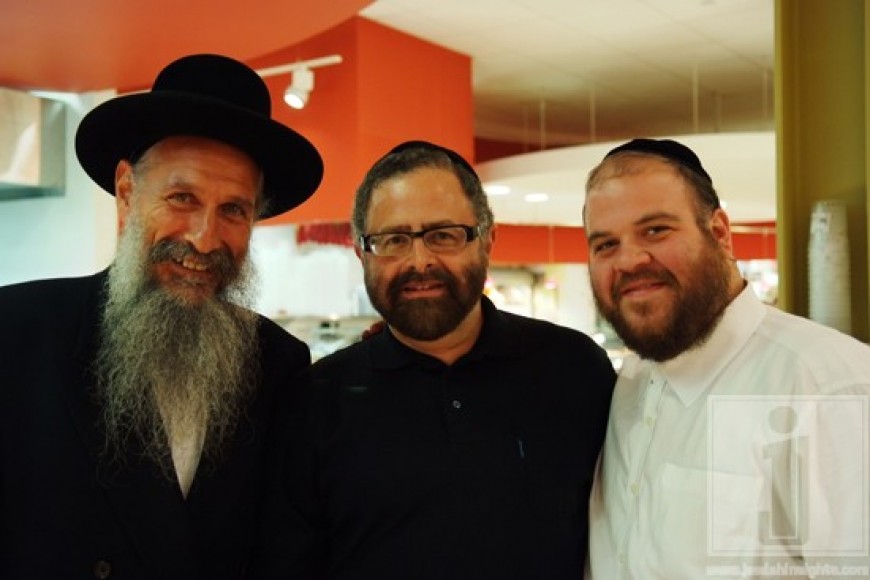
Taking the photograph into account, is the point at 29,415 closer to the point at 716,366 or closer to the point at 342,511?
the point at 342,511

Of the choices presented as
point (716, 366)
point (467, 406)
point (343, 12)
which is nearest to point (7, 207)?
point (343, 12)

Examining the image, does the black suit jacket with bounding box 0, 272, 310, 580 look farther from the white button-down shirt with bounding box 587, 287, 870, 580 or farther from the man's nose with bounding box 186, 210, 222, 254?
the white button-down shirt with bounding box 587, 287, 870, 580

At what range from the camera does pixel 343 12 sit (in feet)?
11.2

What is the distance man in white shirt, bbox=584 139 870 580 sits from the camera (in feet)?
3.83

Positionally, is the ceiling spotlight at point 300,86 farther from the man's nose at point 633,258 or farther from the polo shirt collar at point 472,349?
the man's nose at point 633,258

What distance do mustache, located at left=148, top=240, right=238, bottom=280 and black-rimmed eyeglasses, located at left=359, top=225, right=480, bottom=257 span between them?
0.32 m

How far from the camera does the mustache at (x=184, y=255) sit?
151 cm

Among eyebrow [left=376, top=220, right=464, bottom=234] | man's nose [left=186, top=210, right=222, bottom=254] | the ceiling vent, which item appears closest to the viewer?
man's nose [left=186, top=210, right=222, bottom=254]

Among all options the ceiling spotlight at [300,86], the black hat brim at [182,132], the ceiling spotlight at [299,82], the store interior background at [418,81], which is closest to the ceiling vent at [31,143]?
the store interior background at [418,81]

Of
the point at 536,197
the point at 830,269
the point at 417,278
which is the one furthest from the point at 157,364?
the point at 536,197

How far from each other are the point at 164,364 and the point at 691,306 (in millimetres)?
1043

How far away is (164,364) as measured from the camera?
5.11ft

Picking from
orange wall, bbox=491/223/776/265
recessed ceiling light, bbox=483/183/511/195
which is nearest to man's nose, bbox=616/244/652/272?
recessed ceiling light, bbox=483/183/511/195

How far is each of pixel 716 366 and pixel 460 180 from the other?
67cm
